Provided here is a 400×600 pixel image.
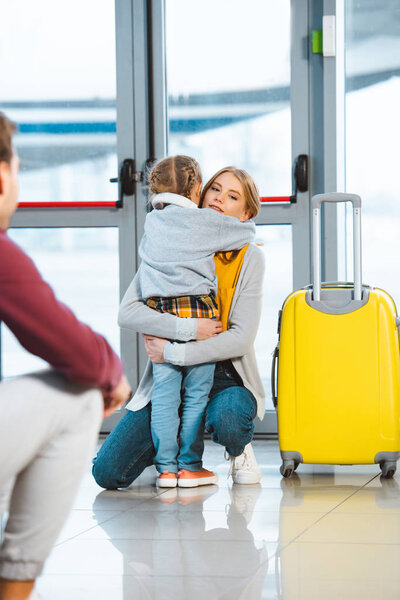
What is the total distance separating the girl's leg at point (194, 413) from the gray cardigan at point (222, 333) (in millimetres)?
56

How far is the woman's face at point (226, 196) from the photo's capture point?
2.55 meters

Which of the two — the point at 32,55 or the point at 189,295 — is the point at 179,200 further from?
the point at 32,55

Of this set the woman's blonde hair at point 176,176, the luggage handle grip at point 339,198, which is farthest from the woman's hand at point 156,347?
the luggage handle grip at point 339,198

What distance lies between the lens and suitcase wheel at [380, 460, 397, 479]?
2459 mm

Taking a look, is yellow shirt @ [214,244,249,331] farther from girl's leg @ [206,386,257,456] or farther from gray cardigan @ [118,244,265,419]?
girl's leg @ [206,386,257,456]

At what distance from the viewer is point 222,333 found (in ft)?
7.98

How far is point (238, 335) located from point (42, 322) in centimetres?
140

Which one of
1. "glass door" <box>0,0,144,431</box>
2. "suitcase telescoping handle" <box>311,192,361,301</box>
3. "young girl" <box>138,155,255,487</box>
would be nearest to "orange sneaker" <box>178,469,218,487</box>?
"young girl" <box>138,155,255,487</box>

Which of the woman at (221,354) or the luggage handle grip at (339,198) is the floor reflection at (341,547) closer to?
the woman at (221,354)

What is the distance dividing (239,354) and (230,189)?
0.49 meters

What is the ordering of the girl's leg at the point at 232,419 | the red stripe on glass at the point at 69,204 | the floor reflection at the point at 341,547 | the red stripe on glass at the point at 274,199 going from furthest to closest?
1. the red stripe on glass at the point at 69,204
2. the red stripe on glass at the point at 274,199
3. the girl's leg at the point at 232,419
4. the floor reflection at the point at 341,547

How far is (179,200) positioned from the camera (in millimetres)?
2465

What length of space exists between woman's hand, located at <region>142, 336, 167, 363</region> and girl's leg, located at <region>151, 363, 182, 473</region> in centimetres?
2

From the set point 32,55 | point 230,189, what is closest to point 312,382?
point 230,189
